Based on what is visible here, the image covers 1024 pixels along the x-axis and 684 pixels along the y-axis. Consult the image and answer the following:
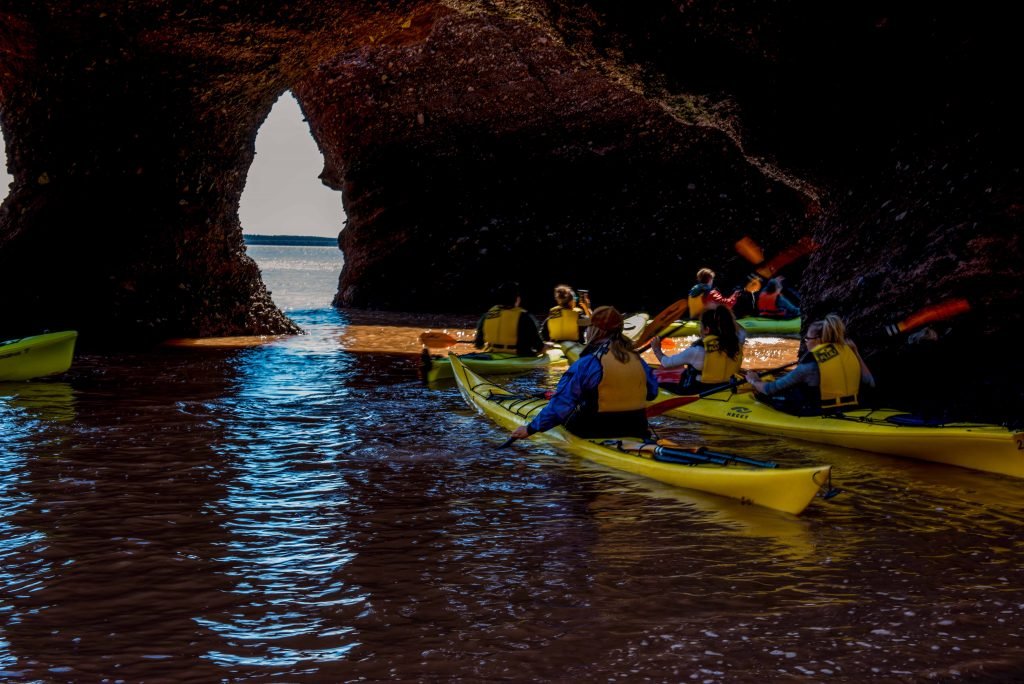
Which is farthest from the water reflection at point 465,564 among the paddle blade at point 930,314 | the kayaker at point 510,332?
the kayaker at point 510,332

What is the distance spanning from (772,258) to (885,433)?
1468 centimetres

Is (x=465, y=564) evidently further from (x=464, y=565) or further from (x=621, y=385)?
(x=621, y=385)

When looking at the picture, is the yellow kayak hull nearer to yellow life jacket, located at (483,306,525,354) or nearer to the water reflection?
the water reflection

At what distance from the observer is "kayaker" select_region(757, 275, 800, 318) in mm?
17703

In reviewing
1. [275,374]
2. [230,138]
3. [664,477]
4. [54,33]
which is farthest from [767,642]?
[230,138]

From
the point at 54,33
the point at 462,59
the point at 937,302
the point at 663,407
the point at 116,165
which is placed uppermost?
the point at 462,59

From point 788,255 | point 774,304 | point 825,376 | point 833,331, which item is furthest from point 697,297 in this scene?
point 788,255

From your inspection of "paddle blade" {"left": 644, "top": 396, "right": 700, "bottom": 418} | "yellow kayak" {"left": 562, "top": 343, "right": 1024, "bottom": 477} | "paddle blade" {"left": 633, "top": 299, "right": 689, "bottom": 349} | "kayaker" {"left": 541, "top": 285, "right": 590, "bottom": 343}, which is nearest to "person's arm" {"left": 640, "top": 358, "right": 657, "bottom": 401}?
"paddle blade" {"left": 644, "top": 396, "right": 700, "bottom": 418}

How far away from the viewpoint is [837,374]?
26.4 feet

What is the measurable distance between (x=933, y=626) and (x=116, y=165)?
12758mm

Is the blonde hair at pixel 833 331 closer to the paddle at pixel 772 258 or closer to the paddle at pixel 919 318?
the paddle at pixel 919 318

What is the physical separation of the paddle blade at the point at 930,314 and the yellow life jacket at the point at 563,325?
4995 millimetres

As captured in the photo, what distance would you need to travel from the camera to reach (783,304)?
705 inches

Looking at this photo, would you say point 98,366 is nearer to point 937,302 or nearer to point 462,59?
point 937,302
